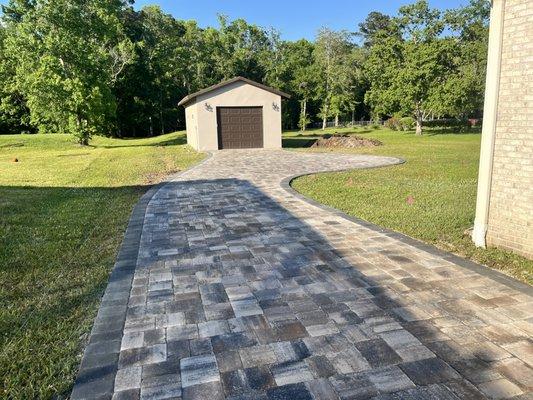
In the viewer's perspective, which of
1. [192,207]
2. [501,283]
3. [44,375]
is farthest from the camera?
[192,207]

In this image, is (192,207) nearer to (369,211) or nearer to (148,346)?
(369,211)

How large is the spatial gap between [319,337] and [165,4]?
47.3 meters

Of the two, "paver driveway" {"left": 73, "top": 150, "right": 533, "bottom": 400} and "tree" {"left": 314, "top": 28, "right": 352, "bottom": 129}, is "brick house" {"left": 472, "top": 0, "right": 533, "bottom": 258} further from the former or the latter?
"tree" {"left": 314, "top": 28, "right": 352, "bottom": 129}

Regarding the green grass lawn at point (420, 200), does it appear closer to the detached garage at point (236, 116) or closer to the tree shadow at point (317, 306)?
the tree shadow at point (317, 306)

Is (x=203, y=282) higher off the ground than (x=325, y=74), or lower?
lower

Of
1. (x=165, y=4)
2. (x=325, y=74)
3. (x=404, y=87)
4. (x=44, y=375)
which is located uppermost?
(x=165, y=4)

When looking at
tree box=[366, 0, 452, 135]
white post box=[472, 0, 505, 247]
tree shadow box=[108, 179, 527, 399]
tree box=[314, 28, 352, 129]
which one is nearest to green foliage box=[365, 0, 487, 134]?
tree box=[366, 0, 452, 135]

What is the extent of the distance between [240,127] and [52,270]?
711 inches

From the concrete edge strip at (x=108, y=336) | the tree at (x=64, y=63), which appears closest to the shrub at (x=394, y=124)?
the tree at (x=64, y=63)

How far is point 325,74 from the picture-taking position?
44.5 meters

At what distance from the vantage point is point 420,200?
8.04 m

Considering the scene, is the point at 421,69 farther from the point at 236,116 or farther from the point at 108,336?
the point at 108,336

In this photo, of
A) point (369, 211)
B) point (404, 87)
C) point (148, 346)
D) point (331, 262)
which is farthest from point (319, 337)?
point (404, 87)

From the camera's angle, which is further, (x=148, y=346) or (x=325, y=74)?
(x=325, y=74)
